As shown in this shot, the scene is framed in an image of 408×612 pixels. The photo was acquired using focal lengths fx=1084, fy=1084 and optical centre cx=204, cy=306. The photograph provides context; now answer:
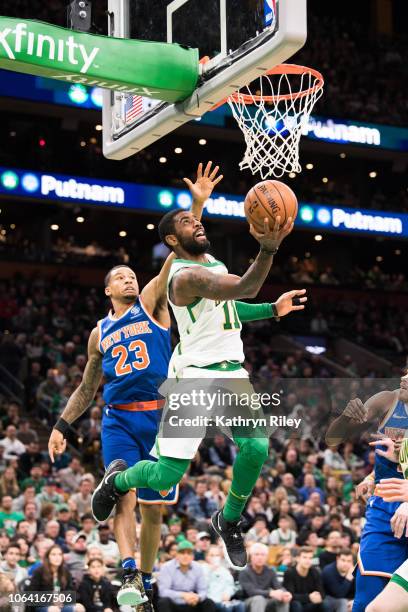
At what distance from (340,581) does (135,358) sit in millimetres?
5073

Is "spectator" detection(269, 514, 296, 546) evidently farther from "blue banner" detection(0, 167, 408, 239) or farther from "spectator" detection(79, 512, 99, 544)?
"blue banner" detection(0, 167, 408, 239)

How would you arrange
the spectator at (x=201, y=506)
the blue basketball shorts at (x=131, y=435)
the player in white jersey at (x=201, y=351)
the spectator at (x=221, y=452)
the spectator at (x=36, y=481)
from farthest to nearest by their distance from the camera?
the spectator at (x=221, y=452), the spectator at (x=36, y=481), the spectator at (x=201, y=506), the blue basketball shorts at (x=131, y=435), the player in white jersey at (x=201, y=351)

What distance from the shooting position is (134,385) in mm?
7695

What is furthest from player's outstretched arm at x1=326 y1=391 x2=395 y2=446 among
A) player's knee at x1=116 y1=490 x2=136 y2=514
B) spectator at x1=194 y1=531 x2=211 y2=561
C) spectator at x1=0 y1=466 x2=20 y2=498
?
spectator at x1=0 y1=466 x2=20 y2=498

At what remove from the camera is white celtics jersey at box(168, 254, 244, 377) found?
22.7 feet

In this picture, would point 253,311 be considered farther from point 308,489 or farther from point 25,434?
point 25,434

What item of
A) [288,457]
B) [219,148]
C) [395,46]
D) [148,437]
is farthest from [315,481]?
[395,46]

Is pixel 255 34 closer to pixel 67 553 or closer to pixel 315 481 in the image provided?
pixel 67 553

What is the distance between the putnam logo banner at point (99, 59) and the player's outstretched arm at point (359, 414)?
87.3 inches

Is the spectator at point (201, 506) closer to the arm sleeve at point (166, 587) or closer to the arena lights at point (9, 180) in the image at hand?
the arm sleeve at point (166, 587)

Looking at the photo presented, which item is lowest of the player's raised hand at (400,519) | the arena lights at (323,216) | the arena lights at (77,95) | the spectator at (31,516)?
the spectator at (31,516)

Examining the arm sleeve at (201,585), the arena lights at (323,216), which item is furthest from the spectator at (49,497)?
the arena lights at (323,216)

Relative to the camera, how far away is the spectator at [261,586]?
11117mm

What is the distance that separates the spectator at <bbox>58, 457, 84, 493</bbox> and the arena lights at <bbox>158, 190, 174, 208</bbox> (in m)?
9.13
